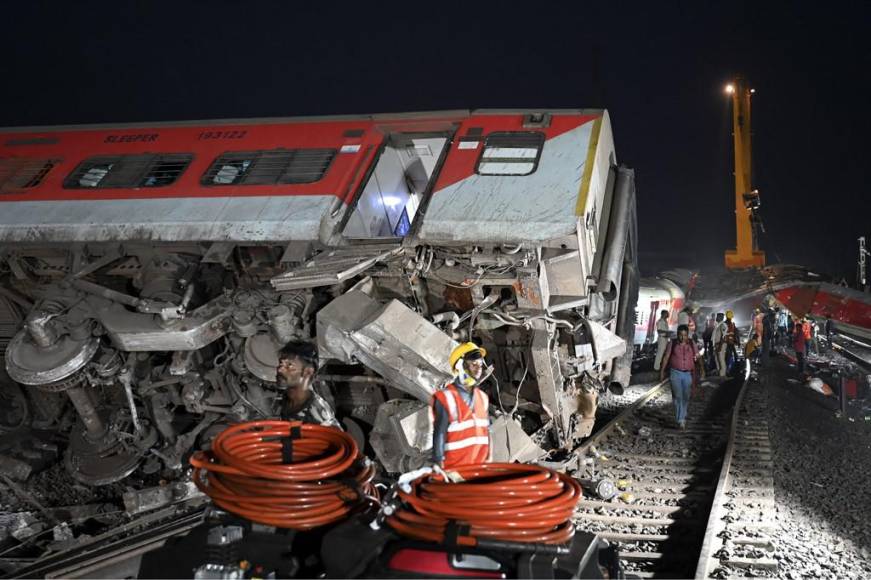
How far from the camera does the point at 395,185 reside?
25.2 ft

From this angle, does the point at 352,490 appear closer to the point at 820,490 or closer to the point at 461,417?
the point at 461,417

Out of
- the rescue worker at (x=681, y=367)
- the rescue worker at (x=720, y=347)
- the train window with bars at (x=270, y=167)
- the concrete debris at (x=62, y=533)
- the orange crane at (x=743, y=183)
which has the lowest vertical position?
the orange crane at (x=743, y=183)

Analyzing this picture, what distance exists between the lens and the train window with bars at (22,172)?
24.0ft

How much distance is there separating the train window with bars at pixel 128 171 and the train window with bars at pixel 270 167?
417 millimetres

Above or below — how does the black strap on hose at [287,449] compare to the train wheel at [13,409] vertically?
above

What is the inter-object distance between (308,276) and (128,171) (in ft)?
9.22

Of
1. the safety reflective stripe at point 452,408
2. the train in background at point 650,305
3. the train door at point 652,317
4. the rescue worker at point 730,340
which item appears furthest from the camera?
the train door at point 652,317

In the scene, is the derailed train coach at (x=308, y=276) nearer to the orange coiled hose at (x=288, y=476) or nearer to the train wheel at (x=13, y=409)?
the train wheel at (x=13, y=409)

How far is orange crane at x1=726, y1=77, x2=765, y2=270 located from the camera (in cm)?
3103

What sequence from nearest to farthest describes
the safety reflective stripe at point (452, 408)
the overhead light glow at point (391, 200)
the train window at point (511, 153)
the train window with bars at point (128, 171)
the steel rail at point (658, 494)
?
the safety reflective stripe at point (452, 408) < the steel rail at point (658, 494) < the train window at point (511, 153) < the train window with bars at point (128, 171) < the overhead light glow at point (391, 200)

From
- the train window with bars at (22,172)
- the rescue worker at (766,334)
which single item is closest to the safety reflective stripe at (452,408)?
the train window with bars at (22,172)

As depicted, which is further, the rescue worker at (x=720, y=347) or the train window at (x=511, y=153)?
the rescue worker at (x=720, y=347)

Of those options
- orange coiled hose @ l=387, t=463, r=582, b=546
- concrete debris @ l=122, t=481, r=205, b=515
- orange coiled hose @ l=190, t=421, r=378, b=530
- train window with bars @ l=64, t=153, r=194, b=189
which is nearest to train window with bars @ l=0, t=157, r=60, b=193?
train window with bars @ l=64, t=153, r=194, b=189

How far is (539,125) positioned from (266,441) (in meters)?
4.40
